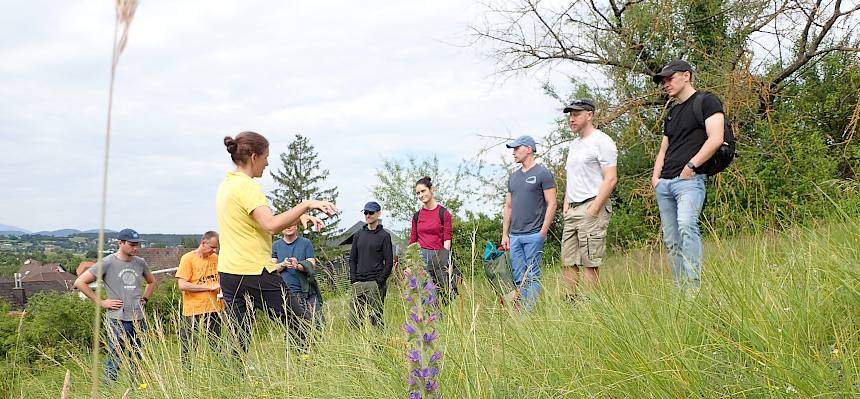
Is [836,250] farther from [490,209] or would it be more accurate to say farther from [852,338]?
[490,209]

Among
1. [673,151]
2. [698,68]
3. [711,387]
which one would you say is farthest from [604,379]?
[698,68]

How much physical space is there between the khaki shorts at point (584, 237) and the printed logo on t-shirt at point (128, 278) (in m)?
3.84

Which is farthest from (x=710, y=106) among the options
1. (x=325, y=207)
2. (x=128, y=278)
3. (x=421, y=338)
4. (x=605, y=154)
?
(x=128, y=278)

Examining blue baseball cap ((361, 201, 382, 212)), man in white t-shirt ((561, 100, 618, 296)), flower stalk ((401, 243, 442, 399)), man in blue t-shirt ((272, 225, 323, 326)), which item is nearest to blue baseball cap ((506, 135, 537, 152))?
man in white t-shirt ((561, 100, 618, 296))

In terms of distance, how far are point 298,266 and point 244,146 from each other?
2.37 m

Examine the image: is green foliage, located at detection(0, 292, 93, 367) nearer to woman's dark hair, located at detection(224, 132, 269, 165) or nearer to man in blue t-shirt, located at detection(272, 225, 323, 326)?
man in blue t-shirt, located at detection(272, 225, 323, 326)

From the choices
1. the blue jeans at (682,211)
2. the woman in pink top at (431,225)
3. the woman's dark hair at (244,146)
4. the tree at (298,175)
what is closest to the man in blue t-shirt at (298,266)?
the woman in pink top at (431,225)

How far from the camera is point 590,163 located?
5.02 m

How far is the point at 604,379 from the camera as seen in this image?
7.13ft

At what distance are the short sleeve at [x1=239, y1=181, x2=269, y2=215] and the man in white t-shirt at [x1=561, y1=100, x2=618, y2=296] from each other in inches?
87.8

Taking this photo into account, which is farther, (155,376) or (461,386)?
(155,376)

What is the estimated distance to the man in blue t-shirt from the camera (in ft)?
20.8

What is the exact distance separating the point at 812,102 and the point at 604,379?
44.8 feet

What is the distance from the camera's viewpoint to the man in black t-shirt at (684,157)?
419cm
